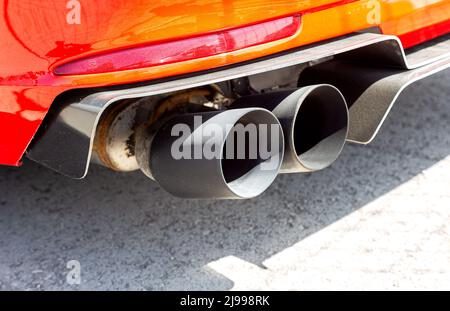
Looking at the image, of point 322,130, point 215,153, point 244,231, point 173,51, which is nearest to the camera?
point 215,153

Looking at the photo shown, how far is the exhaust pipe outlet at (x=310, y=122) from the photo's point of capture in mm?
1748

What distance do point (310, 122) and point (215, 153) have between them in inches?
19.9

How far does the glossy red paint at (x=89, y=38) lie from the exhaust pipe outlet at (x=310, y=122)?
0.16 meters

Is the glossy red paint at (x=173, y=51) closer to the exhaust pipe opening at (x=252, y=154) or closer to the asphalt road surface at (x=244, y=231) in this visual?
the exhaust pipe opening at (x=252, y=154)

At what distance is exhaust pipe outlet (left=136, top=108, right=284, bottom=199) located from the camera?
1.62 meters

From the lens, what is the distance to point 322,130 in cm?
193

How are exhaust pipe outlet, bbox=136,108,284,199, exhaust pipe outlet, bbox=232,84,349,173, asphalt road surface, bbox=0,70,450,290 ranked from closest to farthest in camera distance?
exhaust pipe outlet, bbox=136,108,284,199
exhaust pipe outlet, bbox=232,84,349,173
asphalt road surface, bbox=0,70,450,290

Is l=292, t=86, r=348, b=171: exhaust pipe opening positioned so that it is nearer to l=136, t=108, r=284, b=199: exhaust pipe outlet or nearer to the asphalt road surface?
l=136, t=108, r=284, b=199: exhaust pipe outlet

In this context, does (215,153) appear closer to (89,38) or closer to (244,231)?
(89,38)

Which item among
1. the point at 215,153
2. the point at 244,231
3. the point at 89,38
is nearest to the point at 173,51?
the point at 89,38

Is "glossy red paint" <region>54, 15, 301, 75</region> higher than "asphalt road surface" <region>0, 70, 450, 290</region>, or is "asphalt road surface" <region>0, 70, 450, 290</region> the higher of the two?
"glossy red paint" <region>54, 15, 301, 75</region>

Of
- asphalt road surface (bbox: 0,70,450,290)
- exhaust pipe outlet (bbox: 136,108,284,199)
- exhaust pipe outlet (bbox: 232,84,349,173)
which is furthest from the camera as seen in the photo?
asphalt road surface (bbox: 0,70,450,290)

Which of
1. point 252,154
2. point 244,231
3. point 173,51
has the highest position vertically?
point 173,51

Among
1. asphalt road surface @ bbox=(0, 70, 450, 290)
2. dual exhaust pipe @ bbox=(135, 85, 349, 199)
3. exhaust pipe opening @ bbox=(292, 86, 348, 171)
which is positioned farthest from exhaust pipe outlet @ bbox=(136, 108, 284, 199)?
asphalt road surface @ bbox=(0, 70, 450, 290)
